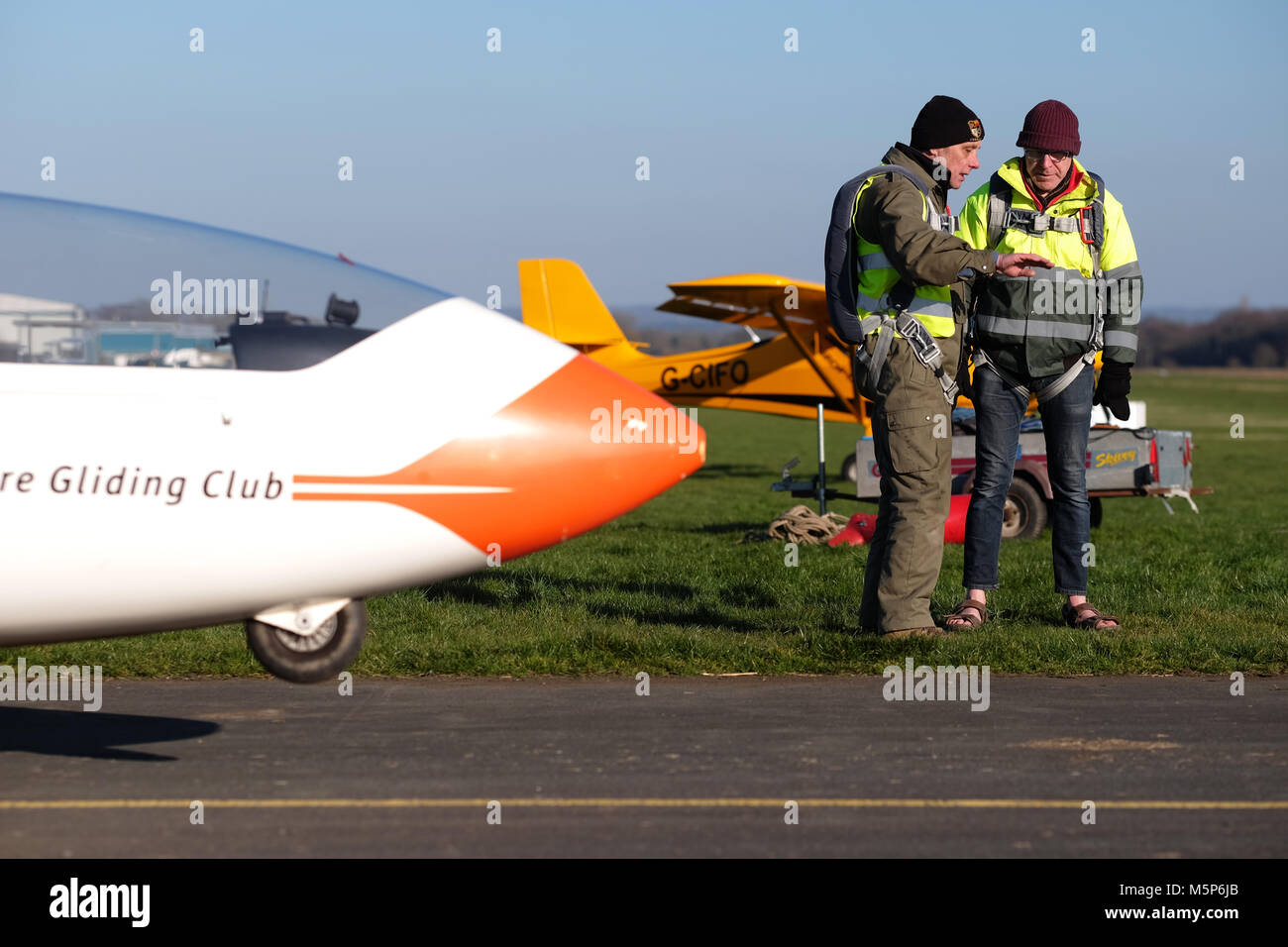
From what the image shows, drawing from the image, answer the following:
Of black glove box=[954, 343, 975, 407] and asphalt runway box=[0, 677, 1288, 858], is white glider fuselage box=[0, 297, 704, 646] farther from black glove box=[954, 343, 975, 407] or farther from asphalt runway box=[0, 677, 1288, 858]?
black glove box=[954, 343, 975, 407]

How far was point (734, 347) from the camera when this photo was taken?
1140 inches

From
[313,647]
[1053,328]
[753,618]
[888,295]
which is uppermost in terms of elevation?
[888,295]

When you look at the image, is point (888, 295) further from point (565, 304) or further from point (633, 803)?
point (565, 304)

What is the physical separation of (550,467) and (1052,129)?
3.99m

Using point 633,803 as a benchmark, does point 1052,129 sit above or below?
above

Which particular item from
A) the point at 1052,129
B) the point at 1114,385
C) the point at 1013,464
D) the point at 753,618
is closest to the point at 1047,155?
the point at 1052,129

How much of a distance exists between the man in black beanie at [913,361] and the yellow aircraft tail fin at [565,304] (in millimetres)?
25772

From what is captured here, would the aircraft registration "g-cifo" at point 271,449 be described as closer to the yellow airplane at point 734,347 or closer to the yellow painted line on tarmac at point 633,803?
the yellow painted line on tarmac at point 633,803

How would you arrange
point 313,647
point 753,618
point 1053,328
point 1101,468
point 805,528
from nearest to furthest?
1. point 313,647
2. point 1053,328
3. point 753,618
4. point 805,528
5. point 1101,468

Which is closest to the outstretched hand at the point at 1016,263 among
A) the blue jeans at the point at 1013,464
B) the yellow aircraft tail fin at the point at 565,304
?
the blue jeans at the point at 1013,464

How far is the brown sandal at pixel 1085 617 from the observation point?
775 centimetres

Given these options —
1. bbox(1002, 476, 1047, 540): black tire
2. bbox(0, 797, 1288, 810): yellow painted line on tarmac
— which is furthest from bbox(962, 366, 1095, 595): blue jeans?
bbox(1002, 476, 1047, 540): black tire
